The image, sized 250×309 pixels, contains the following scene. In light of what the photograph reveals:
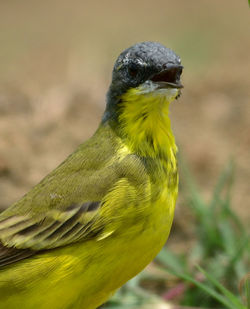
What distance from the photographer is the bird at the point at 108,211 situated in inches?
168

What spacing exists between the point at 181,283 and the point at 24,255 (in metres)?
1.52

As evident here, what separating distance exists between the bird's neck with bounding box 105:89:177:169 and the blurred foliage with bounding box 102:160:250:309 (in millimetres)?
887

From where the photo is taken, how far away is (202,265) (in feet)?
18.6

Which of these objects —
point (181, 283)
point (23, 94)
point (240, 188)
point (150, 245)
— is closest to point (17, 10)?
point (23, 94)

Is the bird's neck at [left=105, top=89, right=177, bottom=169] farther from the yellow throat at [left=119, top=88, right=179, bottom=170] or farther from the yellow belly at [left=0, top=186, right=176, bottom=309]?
the yellow belly at [left=0, top=186, right=176, bottom=309]

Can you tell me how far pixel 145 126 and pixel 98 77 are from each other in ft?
15.0

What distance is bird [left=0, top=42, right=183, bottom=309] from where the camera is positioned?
4.27 metres

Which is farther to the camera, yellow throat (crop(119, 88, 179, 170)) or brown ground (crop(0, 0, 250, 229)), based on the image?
brown ground (crop(0, 0, 250, 229))

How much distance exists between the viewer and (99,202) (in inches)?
173

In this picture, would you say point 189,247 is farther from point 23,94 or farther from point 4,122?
point 23,94

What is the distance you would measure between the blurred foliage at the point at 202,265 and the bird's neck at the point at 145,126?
89 cm

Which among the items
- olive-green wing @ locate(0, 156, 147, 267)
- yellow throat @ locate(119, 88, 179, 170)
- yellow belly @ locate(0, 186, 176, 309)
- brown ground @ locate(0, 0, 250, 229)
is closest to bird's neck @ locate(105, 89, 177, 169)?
yellow throat @ locate(119, 88, 179, 170)

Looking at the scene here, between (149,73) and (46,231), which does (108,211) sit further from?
(149,73)

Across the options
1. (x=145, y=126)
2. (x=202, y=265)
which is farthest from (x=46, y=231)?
(x=202, y=265)
